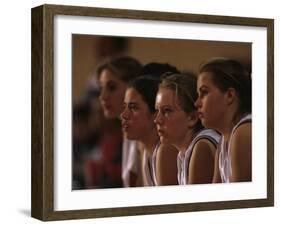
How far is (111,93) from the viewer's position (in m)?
2.60

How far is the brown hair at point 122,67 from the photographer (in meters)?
2.59

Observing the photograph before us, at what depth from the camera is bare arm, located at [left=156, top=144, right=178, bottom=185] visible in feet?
8.83

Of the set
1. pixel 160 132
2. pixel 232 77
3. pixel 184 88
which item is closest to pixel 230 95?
pixel 232 77

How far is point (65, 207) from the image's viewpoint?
2.54 m

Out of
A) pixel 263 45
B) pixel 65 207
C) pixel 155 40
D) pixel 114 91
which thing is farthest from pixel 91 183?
pixel 263 45

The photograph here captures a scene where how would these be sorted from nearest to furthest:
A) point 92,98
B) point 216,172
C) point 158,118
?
point 92,98, point 158,118, point 216,172

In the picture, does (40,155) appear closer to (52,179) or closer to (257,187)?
(52,179)

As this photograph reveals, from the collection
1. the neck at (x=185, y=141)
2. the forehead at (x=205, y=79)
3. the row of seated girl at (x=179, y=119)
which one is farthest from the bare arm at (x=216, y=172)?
the forehead at (x=205, y=79)

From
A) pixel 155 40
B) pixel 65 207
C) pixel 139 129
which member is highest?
pixel 155 40

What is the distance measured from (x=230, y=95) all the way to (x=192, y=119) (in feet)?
0.51

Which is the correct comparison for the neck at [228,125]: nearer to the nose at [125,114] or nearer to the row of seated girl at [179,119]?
the row of seated girl at [179,119]

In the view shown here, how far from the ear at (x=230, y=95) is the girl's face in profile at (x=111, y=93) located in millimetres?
348

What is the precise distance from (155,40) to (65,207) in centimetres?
55

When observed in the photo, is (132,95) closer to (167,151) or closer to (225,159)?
(167,151)
